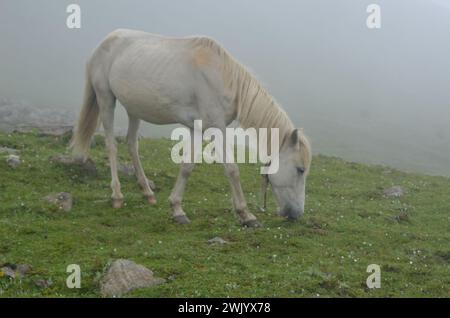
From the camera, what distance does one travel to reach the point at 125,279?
29.5 ft

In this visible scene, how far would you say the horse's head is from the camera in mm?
12070

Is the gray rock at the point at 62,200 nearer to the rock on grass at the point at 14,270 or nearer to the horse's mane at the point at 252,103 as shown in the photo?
the rock on grass at the point at 14,270

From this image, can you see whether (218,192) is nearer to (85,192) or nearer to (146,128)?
(85,192)

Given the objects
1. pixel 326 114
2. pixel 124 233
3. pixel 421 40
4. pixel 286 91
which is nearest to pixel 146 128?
pixel 326 114

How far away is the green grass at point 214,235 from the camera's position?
937 centimetres

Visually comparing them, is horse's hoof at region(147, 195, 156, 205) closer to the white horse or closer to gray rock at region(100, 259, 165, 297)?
the white horse

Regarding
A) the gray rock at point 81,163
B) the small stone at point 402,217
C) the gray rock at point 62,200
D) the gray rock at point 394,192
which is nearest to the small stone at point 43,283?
the gray rock at point 62,200

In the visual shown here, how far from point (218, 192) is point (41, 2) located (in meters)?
151

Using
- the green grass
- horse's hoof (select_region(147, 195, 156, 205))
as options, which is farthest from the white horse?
horse's hoof (select_region(147, 195, 156, 205))

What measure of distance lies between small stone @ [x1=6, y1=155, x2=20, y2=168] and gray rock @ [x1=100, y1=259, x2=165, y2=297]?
26.2 ft

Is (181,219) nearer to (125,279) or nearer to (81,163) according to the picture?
(125,279)

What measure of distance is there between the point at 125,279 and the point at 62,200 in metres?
5.42

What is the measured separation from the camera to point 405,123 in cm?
9144

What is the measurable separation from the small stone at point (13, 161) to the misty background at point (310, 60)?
145 ft
